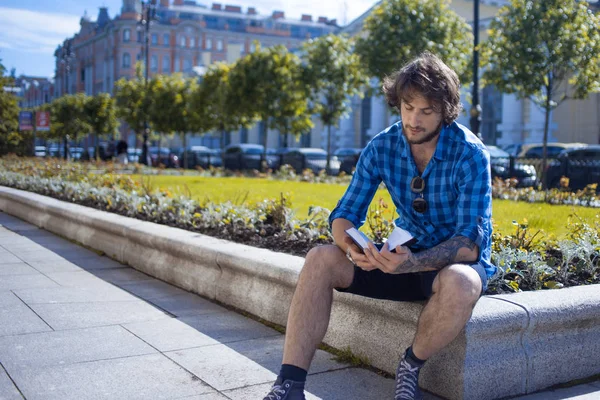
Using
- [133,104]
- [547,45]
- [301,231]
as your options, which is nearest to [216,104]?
[133,104]

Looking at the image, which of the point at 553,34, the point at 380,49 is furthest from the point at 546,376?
the point at 380,49

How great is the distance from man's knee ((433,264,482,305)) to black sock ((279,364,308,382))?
26.6 inches

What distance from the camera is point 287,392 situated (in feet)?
10.5

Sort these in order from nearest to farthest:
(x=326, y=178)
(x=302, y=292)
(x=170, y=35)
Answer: (x=302, y=292)
(x=326, y=178)
(x=170, y=35)

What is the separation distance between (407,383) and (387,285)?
51 centimetres

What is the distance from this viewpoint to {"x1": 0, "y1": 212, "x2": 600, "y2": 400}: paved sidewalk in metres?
3.54

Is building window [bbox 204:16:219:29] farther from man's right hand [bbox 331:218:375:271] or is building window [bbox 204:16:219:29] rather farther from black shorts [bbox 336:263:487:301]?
black shorts [bbox 336:263:487:301]

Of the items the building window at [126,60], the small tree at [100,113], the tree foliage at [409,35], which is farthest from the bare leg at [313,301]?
the building window at [126,60]

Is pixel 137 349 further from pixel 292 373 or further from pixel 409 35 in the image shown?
pixel 409 35

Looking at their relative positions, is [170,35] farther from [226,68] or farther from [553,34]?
[553,34]

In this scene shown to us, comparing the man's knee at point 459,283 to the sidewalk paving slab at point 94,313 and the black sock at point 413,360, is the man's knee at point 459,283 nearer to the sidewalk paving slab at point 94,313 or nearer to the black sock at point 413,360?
the black sock at point 413,360

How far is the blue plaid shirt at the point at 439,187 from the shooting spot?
136 inches

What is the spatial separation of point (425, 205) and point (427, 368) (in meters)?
0.77

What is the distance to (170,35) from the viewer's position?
326 ft
